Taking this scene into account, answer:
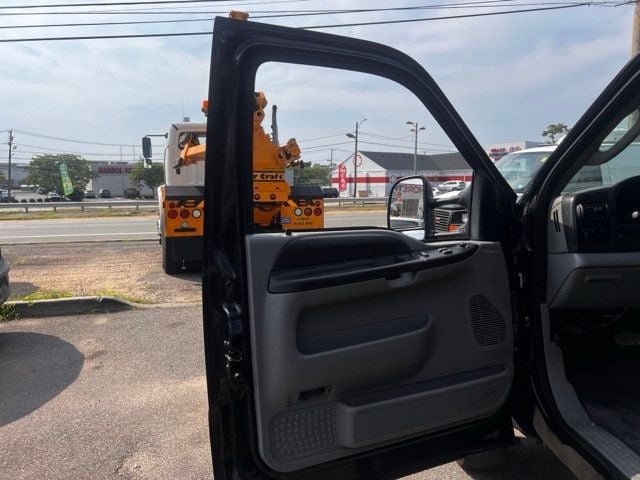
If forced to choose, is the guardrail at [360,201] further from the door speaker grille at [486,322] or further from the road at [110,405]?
the door speaker grille at [486,322]

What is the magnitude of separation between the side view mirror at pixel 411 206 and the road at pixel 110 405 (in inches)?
56.2

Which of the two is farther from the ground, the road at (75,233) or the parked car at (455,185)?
the parked car at (455,185)

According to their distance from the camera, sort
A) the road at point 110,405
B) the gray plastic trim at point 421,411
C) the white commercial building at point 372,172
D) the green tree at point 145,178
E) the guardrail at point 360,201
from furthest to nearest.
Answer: the green tree at point 145,178 → the white commercial building at point 372,172 → the guardrail at point 360,201 → the road at point 110,405 → the gray plastic trim at point 421,411

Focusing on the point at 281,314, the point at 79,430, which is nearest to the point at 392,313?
the point at 281,314

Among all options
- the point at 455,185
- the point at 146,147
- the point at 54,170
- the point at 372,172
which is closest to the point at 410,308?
the point at 455,185

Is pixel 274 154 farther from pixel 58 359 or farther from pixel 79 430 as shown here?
pixel 79 430

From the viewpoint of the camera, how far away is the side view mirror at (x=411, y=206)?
2436mm

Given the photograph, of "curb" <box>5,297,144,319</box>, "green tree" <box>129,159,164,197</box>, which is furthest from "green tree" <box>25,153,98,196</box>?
"curb" <box>5,297,144,319</box>

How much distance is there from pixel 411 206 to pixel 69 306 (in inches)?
177

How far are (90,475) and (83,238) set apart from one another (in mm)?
12482

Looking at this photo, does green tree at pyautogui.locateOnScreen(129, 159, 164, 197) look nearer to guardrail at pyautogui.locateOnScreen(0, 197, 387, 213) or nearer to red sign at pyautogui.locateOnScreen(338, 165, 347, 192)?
red sign at pyautogui.locateOnScreen(338, 165, 347, 192)

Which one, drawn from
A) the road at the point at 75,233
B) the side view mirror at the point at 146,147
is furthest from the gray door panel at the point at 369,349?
the road at the point at 75,233

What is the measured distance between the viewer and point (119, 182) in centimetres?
8394

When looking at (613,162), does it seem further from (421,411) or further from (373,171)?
(373,171)
